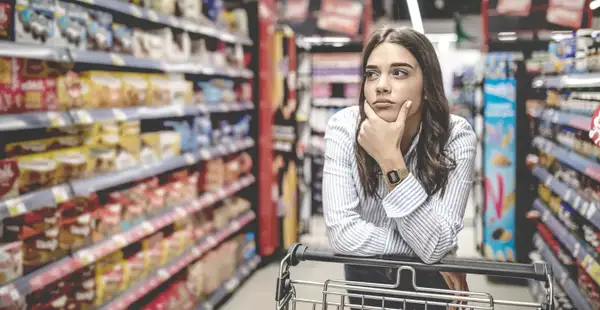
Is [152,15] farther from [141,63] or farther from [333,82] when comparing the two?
[333,82]

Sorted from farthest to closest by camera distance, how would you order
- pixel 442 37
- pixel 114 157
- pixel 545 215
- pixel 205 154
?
pixel 442 37 < pixel 545 215 < pixel 205 154 < pixel 114 157

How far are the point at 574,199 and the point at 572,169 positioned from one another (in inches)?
18.5

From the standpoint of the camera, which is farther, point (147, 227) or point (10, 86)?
point (147, 227)

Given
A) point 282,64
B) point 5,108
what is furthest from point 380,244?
point 282,64

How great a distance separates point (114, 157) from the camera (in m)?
3.20

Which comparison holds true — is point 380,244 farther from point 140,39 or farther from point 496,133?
point 496,133

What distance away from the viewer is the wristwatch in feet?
5.05

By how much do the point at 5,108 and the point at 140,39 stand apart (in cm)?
123

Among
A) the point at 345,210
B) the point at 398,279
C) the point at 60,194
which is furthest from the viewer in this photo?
the point at 60,194

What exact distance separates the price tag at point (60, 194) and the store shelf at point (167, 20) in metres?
0.87

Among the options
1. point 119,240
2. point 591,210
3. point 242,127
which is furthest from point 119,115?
point 591,210

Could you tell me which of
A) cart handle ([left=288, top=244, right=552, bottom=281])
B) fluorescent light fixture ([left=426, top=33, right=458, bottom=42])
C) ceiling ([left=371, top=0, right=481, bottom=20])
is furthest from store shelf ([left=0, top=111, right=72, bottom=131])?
fluorescent light fixture ([left=426, top=33, right=458, bottom=42])

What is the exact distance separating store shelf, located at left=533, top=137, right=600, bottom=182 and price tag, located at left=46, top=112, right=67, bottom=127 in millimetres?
2561

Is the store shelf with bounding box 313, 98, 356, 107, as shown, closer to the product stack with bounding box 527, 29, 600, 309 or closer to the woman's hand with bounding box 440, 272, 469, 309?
the product stack with bounding box 527, 29, 600, 309
